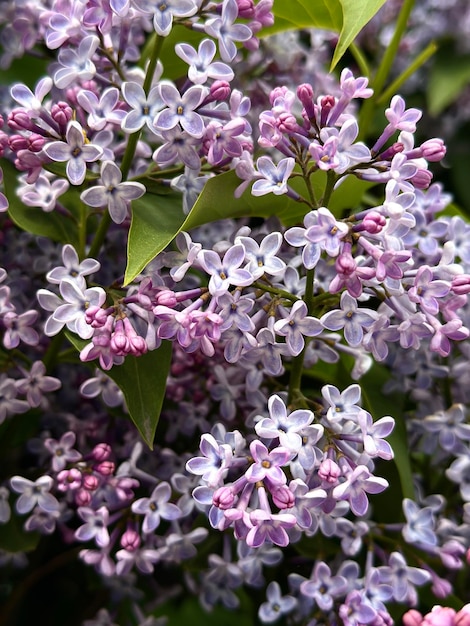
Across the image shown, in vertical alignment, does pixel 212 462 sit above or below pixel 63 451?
above

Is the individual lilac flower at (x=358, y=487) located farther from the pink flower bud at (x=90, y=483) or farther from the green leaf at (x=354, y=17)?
the green leaf at (x=354, y=17)

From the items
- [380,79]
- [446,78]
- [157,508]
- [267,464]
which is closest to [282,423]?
[267,464]

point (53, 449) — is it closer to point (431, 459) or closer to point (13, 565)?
point (13, 565)

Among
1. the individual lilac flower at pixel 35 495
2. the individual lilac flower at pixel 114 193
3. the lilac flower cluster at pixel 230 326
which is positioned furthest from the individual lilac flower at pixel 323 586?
the individual lilac flower at pixel 114 193

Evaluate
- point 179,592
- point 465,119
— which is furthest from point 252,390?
point 465,119

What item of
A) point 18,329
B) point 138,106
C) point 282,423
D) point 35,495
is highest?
point 138,106

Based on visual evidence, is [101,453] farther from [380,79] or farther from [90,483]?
[380,79]

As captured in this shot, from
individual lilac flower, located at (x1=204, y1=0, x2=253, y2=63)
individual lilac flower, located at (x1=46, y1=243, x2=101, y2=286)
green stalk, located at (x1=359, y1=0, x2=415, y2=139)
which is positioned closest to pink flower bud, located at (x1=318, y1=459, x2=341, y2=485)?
individual lilac flower, located at (x1=46, y1=243, x2=101, y2=286)
